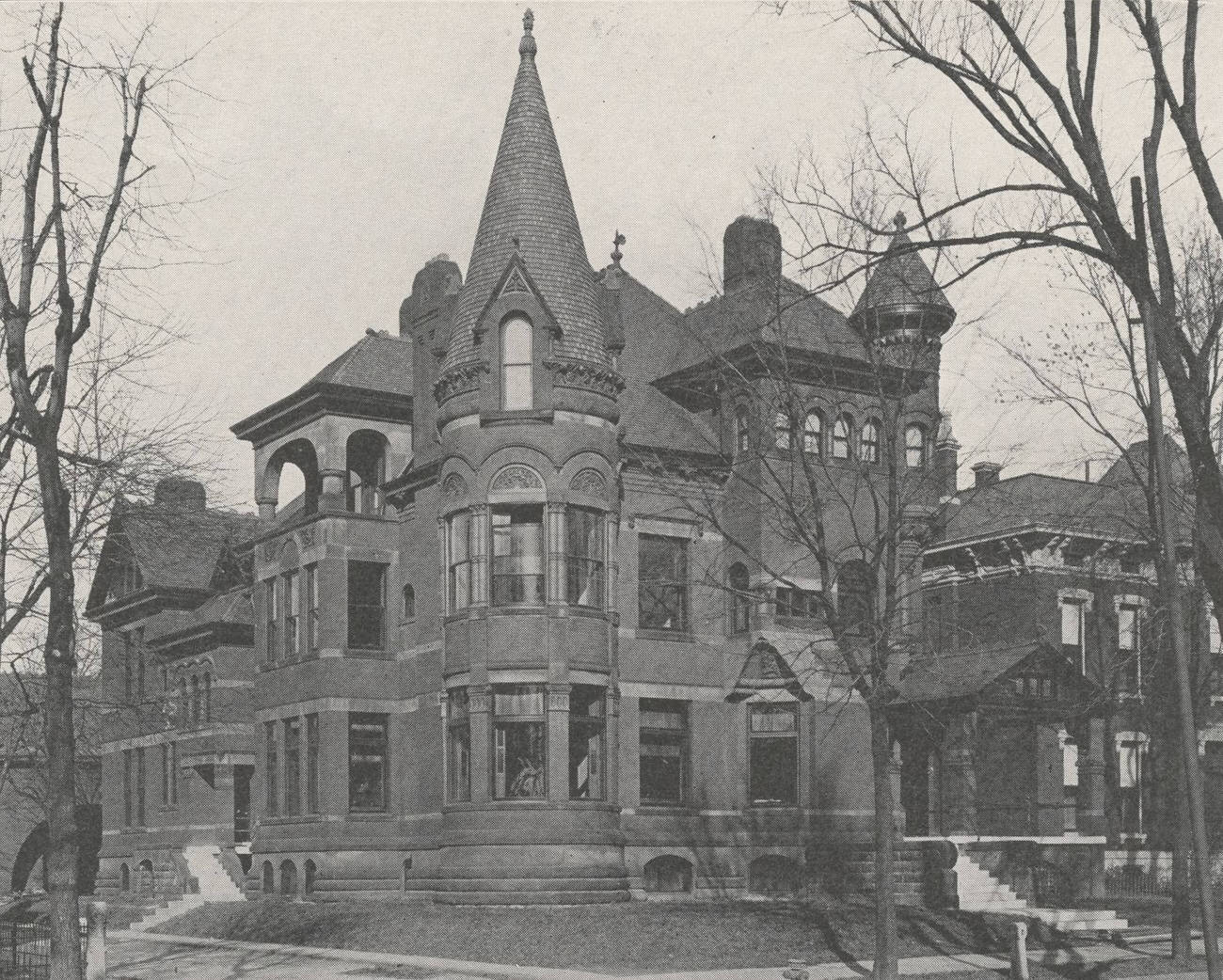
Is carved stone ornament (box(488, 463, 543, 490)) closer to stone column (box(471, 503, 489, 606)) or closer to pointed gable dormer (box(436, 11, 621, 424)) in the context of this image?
stone column (box(471, 503, 489, 606))

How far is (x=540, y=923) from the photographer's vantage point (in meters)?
27.3

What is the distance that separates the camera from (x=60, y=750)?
17.3 metres

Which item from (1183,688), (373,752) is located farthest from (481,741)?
(1183,688)

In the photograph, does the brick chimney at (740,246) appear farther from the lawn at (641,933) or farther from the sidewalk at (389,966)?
the sidewalk at (389,966)

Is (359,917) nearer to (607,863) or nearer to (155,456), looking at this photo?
(607,863)

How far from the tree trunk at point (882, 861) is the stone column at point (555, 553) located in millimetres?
9468

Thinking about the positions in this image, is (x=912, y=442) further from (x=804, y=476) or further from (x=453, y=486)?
(x=453, y=486)

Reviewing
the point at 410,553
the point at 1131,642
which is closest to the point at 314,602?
the point at 410,553

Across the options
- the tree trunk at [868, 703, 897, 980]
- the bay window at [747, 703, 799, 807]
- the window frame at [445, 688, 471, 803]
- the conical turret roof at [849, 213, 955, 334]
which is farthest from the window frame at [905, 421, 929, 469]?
the tree trunk at [868, 703, 897, 980]

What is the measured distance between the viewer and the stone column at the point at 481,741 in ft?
100

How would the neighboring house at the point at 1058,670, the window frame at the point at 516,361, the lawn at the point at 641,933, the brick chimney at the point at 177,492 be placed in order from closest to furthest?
the brick chimney at the point at 177,492
the lawn at the point at 641,933
the window frame at the point at 516,361
the neighboring house at the point at 1058,670

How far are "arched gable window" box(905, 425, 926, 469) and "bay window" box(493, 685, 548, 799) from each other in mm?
11033

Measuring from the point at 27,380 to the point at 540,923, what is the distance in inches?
540

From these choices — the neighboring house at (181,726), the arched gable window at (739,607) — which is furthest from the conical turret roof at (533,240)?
the neighboring house at (181,726)
